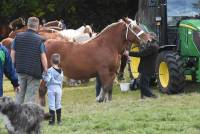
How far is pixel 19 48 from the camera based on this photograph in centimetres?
1088

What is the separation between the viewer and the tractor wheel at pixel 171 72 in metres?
15.0

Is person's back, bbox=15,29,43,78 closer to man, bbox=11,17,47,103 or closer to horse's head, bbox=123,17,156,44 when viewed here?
man, bbox=11,17,47,103

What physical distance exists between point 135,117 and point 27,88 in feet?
6.68

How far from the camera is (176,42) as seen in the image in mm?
16234

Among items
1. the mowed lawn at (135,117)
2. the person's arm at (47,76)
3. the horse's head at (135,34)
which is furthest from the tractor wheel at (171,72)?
the person's arm at (47,76)

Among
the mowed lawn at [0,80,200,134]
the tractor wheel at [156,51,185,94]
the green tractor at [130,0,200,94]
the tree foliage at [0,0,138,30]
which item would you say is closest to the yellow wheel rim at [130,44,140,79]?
the green tractor at [130,0,200,94]

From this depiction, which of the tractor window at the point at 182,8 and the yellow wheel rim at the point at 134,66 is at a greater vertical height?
the tractor window at the point at 182,8

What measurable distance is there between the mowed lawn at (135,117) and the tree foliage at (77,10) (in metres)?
27.1

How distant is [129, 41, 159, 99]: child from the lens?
14.5 meters

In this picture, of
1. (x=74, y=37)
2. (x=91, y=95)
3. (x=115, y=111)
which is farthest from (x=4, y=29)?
(x=115, y=111)

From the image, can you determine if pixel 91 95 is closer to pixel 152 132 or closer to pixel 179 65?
pixel 179 65

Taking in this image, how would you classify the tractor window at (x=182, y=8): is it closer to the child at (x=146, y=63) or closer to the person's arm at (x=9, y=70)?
the child at (x=146, y=63)

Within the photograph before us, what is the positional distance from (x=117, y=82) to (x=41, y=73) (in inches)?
329

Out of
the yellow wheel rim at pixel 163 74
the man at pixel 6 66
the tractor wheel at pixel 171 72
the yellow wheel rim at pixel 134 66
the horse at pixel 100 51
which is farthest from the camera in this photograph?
the yellow wheel rim at pixel 134 66
